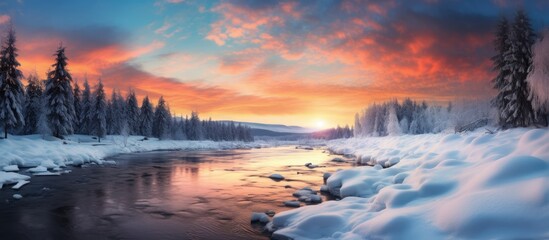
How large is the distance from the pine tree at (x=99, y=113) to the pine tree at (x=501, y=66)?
62.4 meters

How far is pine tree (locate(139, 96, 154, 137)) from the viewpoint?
7844 cm

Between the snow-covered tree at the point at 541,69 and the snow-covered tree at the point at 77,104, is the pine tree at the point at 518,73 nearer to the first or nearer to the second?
the snow-covered tree at the point at 541,69

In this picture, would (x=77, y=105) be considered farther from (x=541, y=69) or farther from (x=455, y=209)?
(x=455, y=209)

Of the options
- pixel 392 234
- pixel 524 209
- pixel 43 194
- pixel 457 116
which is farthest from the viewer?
pixel 457 116

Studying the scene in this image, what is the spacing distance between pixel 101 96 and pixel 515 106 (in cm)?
6534

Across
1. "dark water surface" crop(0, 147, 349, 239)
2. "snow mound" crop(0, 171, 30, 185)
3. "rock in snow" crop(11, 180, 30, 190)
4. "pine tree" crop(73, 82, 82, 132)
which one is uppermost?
"pine tree" crop(73, 82, 82, 132)

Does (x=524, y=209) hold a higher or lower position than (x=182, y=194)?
higher

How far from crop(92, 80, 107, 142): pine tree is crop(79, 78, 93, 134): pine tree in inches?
72.5

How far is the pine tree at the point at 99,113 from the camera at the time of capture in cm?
5959

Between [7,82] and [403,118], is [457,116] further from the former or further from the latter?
[7,82]

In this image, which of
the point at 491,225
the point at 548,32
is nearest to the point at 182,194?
the point at 491,225

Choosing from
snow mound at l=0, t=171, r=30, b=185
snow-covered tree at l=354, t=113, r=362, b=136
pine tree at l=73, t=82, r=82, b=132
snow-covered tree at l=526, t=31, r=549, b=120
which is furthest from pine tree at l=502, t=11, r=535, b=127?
snow-covered tree at l=354, t=113, r=362, b=136

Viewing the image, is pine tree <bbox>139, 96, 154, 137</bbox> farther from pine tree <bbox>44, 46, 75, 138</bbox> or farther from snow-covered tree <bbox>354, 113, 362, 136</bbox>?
snow-covered tree <bbox>354, 113, 362, 136</bbox>

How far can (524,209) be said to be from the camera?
5906mm
